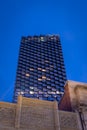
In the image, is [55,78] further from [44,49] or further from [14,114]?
[14,114]

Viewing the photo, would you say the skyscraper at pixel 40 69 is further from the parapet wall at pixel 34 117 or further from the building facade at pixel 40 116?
the parapet wall at pixel 34 117

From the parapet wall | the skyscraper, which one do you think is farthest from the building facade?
the skyscraper

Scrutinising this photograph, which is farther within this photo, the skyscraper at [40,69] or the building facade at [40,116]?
the skyscraper at [40,69]

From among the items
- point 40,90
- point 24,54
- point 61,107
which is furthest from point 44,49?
point 61,107

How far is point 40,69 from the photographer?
385 ft

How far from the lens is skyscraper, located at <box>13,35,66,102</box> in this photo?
344ft

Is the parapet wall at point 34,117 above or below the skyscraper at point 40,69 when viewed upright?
below

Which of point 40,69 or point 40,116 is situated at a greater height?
point 40,69

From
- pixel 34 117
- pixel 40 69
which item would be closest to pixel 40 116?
pixel 34 117

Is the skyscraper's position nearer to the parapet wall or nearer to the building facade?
the building facade

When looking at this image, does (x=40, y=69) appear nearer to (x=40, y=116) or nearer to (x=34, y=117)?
(x=40, y=116)

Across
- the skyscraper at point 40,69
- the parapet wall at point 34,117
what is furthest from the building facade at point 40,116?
the skyscraper at point 40,69

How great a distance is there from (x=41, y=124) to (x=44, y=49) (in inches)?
4610

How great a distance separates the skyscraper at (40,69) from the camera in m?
105
